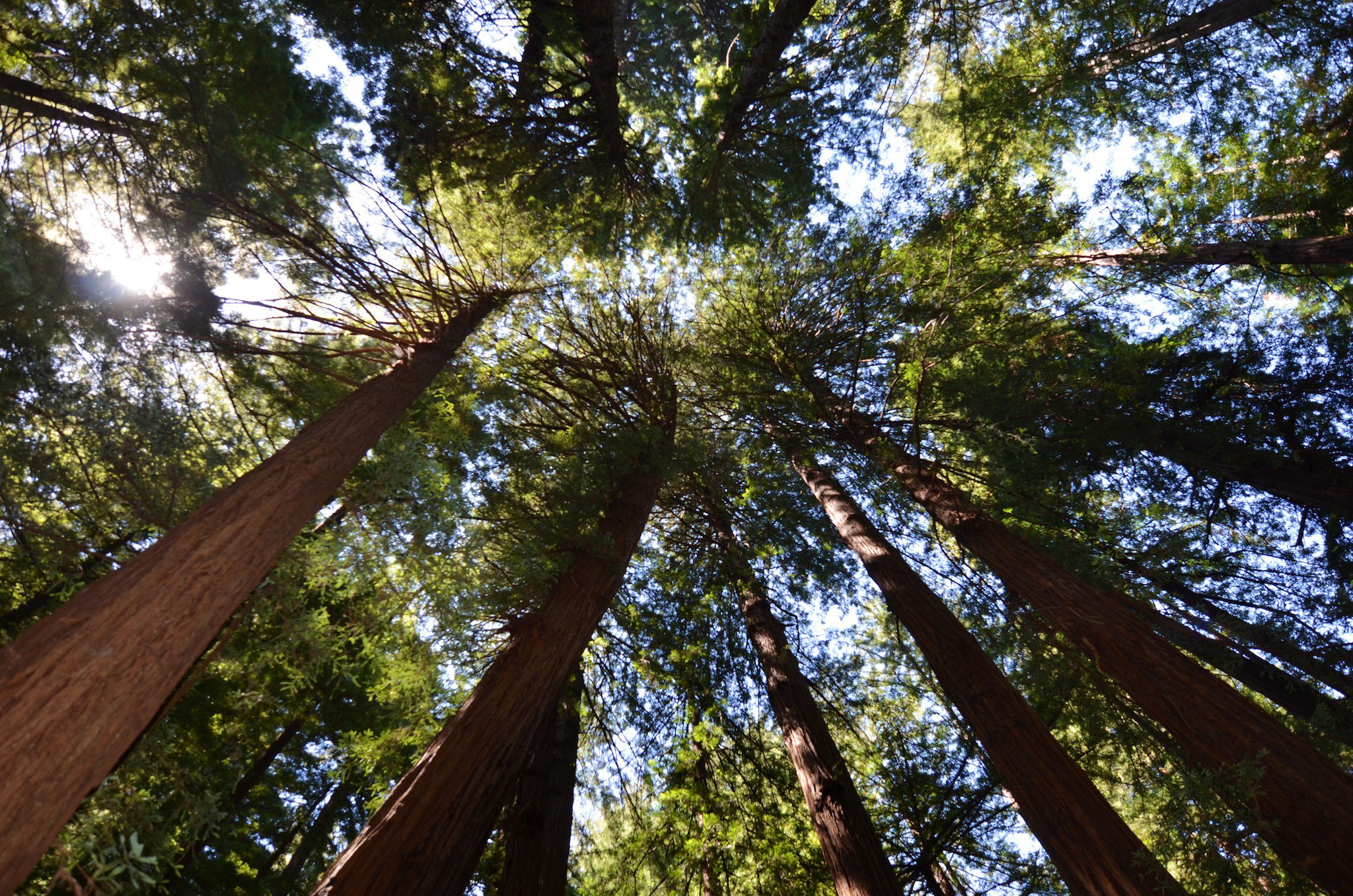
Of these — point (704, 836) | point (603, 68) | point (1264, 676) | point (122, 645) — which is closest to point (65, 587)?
point (122, 645)

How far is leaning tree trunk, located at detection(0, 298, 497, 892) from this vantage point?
1.96 m

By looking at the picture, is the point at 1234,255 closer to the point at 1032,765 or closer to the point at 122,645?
the point at 1032,765

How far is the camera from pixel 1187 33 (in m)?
6.66

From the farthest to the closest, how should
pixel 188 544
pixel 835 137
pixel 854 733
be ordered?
pixel 835 137, pixel 854 733, pixel 188 544

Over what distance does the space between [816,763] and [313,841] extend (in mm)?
7789

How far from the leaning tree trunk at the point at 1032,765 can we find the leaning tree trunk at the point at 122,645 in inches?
185

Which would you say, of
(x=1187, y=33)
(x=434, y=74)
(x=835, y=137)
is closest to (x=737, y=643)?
(x=835, y=137)

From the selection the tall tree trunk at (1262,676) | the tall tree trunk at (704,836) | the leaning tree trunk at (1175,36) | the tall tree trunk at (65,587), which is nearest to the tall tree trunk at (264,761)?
the tall tree trunk at (65,587)

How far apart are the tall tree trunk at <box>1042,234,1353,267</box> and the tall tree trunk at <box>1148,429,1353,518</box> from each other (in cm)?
185

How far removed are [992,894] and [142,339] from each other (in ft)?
32.9

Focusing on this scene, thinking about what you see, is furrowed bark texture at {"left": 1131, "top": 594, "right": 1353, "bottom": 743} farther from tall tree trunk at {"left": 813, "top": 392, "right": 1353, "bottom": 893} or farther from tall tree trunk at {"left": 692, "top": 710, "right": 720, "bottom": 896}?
tall tree trunk at {"left": 692, "top": 710, "right": 720, "bottom": 896}

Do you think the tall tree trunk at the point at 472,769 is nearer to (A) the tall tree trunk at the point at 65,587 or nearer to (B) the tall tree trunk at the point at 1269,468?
(A) the tall tree trunk at the point at 65,587

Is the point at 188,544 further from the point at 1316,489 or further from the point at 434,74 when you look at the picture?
the point at 1316,489

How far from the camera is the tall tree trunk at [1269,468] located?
6.08 metres
